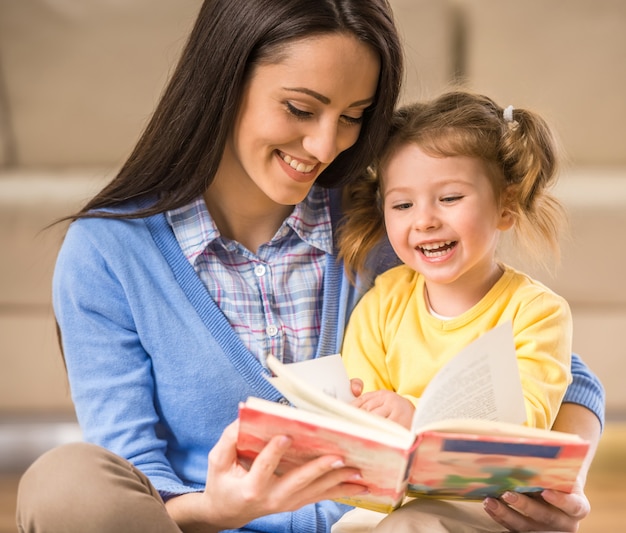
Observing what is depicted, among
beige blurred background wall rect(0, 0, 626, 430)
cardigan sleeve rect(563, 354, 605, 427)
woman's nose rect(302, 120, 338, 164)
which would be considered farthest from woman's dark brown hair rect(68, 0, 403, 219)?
beige blurred background wall rect(0, 0, 626, 430)

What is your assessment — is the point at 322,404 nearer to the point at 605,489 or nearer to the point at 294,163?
the point at 294,163

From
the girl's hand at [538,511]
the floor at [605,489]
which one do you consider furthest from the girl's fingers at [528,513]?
the floor at [605,489]

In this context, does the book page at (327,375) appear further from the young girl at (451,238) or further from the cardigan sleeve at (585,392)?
the cardigan sleeve at (585,392)

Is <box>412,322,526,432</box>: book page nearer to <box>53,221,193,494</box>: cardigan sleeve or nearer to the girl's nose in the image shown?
the girl's nose

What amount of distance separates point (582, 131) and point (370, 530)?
1498mm

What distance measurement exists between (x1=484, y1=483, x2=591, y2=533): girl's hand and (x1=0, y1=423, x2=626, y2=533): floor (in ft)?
3.16

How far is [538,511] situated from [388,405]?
0.73 ft

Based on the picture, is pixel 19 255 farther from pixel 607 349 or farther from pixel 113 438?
pixel 607 349

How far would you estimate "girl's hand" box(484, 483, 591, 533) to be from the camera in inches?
45.1

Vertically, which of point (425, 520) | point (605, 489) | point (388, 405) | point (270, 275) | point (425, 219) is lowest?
point (605, 489)

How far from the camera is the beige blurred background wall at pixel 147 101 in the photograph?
2.40 meters

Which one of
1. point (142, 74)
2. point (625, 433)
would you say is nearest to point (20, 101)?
point (142, 74)

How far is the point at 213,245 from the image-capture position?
1.43m

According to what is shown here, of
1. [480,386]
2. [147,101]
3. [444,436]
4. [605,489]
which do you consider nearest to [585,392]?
[480,386]
